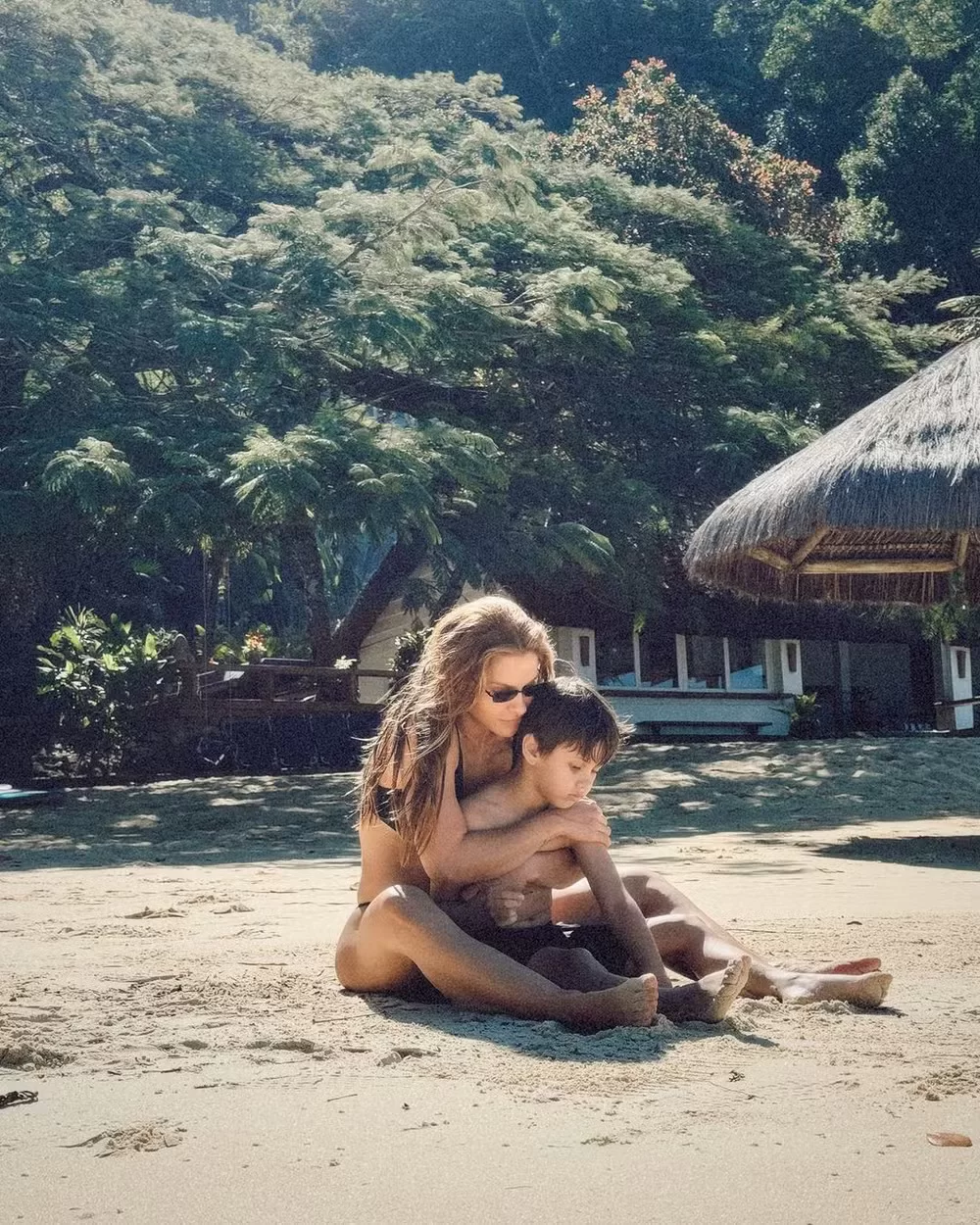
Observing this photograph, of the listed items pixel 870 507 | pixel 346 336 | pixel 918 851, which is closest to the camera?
pixel 918 851

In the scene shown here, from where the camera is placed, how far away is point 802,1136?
2.74 metres

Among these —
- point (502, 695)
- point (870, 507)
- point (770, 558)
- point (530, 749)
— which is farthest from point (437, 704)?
point (770, 558)

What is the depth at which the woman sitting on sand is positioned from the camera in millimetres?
3963

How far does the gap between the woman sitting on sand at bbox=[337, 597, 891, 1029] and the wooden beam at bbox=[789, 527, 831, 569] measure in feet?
21.7

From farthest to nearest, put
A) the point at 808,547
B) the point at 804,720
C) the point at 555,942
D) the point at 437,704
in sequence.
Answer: the point at 804,720
the point at 808,547
the point at 555,942
the point at 437,704

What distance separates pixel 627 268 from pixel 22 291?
6.52 metres

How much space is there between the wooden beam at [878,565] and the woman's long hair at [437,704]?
802 cm

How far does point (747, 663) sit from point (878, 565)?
12.0 metres

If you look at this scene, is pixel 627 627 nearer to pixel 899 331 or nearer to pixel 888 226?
pixel 899 331

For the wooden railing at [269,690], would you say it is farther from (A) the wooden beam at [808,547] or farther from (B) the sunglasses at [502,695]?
(B) the sunglasses at [502,695]

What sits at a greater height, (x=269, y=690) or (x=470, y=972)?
(x=269, y=690)

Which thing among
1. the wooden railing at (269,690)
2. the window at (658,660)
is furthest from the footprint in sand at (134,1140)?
the window at (658,660)

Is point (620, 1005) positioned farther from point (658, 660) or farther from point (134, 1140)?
point (658, 660)

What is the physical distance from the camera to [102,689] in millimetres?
15609
